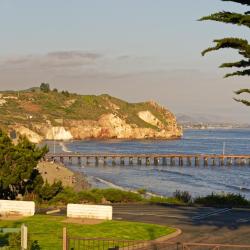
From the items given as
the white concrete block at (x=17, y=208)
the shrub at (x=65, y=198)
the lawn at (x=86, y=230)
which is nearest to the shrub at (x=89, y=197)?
the shrub at (x=65, y=198)

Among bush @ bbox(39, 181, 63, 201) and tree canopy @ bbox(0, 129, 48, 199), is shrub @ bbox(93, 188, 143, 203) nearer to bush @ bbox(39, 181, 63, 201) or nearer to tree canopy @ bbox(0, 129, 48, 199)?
bush @ bbox(39, 181, 63, 201)

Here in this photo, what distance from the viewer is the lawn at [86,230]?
28.2 meters

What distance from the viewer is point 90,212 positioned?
34.4 m

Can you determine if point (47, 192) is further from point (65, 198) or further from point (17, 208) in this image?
point (17, 208)

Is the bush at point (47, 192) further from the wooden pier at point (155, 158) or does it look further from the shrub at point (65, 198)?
the wooden pier at point (155, 158)

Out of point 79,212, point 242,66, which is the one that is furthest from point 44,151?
point 242,66

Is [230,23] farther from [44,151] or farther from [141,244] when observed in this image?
[44,151]

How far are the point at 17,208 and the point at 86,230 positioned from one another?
24.4 ft

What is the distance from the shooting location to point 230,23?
19141mm

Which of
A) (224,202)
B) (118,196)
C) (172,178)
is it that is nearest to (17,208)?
(118,196)

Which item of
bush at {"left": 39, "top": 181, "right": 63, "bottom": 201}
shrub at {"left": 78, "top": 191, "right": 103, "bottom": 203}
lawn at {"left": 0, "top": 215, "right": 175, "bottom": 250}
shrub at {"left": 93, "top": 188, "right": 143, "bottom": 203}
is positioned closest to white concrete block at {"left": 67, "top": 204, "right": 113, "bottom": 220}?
lawn at {"left": 0, "top": 215, "right": 175, "bottom": 250}

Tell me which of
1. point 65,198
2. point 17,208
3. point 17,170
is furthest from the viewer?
point 65,198

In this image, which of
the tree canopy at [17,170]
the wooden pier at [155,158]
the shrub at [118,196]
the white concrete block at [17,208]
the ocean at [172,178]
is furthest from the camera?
the wooden pier at [155,158]

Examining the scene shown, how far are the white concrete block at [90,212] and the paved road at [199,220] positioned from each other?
1.33 meters
